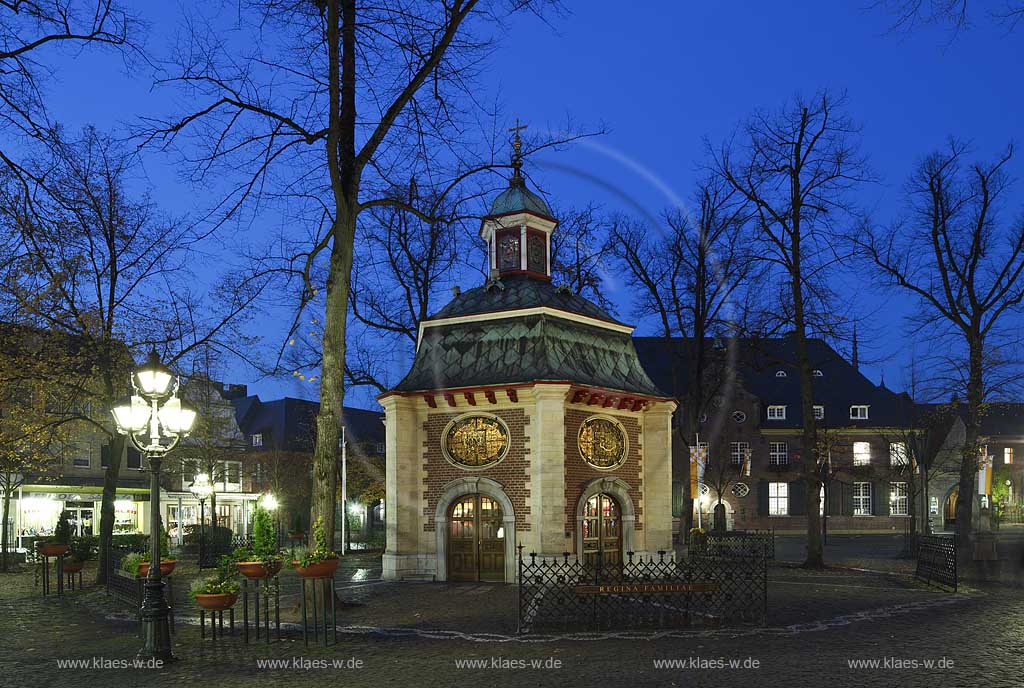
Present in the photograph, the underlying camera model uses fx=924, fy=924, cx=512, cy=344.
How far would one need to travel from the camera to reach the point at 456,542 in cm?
2642

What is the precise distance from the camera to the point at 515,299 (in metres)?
28.0

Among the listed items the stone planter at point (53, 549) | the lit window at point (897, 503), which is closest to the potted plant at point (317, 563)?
the stone planter at point (53, 549)

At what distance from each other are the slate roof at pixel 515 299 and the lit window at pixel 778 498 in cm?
3346

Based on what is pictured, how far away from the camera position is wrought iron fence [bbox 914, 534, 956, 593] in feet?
74.1

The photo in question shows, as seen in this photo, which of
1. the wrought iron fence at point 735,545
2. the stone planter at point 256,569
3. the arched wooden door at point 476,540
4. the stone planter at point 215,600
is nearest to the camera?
the stone planter at point 215,600

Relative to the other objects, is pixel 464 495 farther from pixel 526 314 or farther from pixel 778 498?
pixel 778 498

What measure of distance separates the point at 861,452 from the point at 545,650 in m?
50.6

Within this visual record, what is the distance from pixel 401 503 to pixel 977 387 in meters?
18.5

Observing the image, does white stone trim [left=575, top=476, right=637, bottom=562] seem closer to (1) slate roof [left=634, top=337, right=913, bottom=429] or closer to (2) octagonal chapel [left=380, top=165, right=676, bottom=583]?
(2) octagonal chapel [left=380, top=165, right=676, bottom=583]

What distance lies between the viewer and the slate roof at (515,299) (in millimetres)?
27797

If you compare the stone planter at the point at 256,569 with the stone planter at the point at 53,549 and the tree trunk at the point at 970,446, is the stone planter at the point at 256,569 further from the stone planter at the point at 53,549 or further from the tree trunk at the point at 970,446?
the tree trunk at the point at 970,446

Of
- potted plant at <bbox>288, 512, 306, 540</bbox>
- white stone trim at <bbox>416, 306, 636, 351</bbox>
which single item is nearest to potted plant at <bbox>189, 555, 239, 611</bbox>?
white stone trim at <bbox>416, 306, 636, 351</bbox>

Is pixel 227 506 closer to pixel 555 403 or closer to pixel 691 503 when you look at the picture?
pixel 691 503

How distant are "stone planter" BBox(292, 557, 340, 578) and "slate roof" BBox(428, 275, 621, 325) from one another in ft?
38.9
